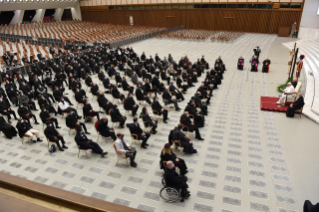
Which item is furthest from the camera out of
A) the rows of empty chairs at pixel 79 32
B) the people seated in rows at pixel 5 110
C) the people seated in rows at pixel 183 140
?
the rows of empty chairs at pixel 79 32

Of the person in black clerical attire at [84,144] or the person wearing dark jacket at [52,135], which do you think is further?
the person wearing dark jacket at [52,135]

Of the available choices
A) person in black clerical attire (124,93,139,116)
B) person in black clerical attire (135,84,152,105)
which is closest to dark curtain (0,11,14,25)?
person in black clerical attire (135,84,152,105)

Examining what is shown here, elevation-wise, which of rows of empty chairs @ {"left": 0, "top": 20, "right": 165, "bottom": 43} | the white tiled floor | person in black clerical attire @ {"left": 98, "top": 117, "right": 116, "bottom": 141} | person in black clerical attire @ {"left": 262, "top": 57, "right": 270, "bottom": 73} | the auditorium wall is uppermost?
the auditorium wall

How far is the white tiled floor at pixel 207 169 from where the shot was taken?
214 inches

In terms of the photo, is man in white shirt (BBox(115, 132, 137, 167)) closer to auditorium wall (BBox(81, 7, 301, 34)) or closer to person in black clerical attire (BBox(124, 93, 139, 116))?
person in black clerical attire (BBox(124, 93, 139, 116))

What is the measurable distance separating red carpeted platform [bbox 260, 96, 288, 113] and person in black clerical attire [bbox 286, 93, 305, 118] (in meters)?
0.45

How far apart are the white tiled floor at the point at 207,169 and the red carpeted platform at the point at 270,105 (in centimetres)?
39

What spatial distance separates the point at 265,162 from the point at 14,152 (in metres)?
8.20

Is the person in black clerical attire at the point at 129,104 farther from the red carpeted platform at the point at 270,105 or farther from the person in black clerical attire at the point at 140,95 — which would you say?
the red carpeted platform at the point at 270,105

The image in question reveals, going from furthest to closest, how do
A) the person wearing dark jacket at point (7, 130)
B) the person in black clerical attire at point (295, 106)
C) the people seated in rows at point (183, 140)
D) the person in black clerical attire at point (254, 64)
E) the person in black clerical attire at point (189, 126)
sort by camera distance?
the person in black clerical attire at point (254, 64) < the person in black clerical attire at point (295, 106) < the person wearing dark jacket at point (7, 130) < the person in black clerical attire at point (189, 126) < the people seated in rows at point (183, 140)

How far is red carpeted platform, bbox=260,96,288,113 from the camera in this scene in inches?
397

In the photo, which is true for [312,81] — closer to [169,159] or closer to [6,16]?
[169,159]

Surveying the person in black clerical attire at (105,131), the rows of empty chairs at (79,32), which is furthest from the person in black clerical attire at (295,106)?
the rows of empty chairs at (79,32)

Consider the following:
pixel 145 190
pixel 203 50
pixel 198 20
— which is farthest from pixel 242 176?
pixel 198 20
